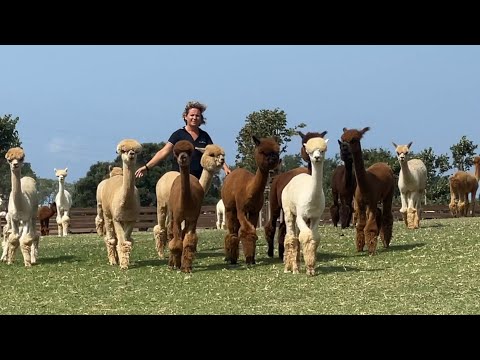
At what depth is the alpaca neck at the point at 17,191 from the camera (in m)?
12.0

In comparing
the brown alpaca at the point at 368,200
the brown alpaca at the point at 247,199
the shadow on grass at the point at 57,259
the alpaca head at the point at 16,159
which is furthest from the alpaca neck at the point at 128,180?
the brown alpaca at the point at 368,200

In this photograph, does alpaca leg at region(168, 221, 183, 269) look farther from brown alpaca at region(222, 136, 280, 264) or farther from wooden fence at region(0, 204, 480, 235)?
wooden fence at region(0, 204, 480, 235)

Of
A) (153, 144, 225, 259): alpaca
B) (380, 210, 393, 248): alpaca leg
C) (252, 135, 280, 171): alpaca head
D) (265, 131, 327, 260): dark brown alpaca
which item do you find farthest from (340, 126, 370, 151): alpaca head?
(252, 135, 280, 171): alpaca head

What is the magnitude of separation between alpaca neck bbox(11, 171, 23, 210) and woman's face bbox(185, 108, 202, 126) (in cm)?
296

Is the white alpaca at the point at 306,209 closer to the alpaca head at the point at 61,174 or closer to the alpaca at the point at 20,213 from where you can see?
the alpaca at the point at 20,213

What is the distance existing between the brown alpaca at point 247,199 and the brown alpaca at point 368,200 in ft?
6.40

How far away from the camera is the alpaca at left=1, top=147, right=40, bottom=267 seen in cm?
1195

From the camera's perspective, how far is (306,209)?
971cm

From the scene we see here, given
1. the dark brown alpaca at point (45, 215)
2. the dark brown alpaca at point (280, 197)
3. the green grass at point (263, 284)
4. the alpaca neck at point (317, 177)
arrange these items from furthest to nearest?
the dark brown alpaca at point (45, 215) → the dark brown alpaca at point (280, 197) → the alpaca neck at point (317, 177) → the green grass at point (263, 284)

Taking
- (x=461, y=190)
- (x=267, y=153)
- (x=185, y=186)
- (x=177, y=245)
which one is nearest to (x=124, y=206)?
(x=177, y=245)
